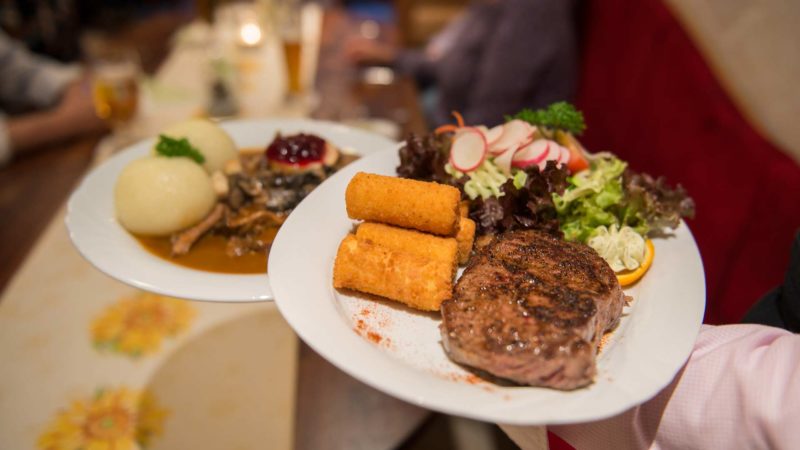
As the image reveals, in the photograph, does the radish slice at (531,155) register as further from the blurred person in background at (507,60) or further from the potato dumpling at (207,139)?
the blurred person in background at (507,60)

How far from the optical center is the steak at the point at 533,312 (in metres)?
1.14

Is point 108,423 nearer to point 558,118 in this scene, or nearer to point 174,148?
point 174,148

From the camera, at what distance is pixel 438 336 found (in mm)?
1345

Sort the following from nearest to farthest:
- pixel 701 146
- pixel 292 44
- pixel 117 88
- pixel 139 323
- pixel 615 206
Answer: pixel 615 206 → pixel 139 323 → pixel 701 146 → pixel 117 88 → pixel 292 44

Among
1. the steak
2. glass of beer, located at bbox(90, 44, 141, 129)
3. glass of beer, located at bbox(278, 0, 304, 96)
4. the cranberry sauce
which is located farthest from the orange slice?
glass of beer, located at bbox(90, 44, 141, 129)

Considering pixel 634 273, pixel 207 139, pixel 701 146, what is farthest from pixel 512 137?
pixel 701 146

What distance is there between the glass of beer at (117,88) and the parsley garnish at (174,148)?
5.71 ft

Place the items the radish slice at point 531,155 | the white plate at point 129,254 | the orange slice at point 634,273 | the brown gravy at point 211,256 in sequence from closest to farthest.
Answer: the white plate at point 129,254
the orange slice at point 634,273
the brown gravy at point 211,256
the radish slice at point 531,155

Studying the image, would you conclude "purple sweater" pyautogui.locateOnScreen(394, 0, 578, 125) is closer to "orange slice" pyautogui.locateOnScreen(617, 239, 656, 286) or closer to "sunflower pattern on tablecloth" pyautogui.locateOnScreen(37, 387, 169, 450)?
"orange slice" pyautogui.locateOnScreen(617, 239, 656, 286)

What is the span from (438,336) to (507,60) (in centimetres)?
326

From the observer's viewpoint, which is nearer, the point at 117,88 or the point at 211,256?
the point at 211,256

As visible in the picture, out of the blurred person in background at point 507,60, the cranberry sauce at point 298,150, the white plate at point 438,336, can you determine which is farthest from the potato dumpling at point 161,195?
the blurred person in background at point 507,60

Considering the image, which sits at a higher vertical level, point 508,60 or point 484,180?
point 484,180

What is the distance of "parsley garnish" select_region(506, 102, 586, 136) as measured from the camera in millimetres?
1855
